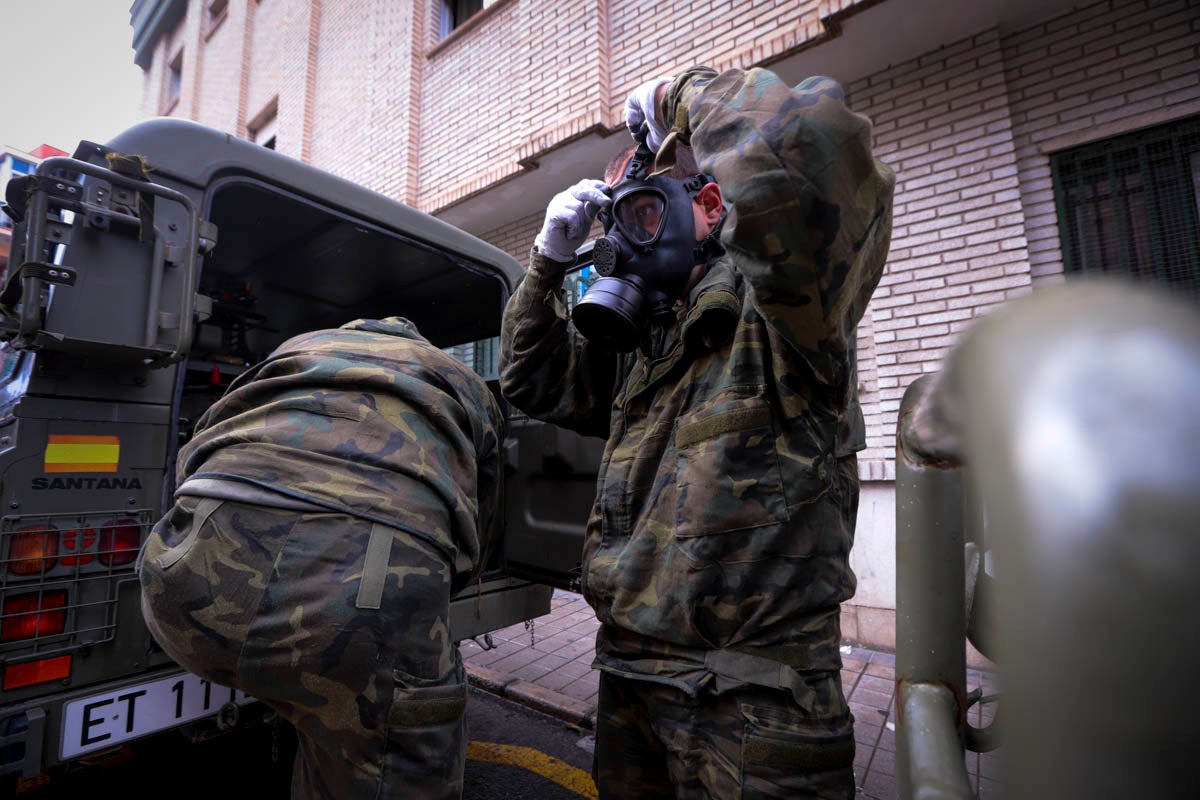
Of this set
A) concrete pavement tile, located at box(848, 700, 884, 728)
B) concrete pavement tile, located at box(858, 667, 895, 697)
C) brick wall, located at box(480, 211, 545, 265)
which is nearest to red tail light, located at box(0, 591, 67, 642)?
concrete pavement tile, located at box(848, 700, 884, 728)

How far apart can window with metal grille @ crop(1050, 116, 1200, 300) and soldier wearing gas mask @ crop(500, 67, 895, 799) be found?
10.7ft

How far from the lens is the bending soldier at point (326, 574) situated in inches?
49.3

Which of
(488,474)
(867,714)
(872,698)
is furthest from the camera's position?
(872,698)

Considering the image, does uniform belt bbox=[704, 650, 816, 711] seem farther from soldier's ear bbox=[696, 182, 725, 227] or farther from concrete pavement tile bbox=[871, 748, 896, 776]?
concrete pavement tile bbox=[871, 748, 896, 776]

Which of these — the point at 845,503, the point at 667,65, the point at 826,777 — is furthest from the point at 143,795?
the point at 667,65

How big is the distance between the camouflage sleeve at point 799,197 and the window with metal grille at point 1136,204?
3322 millimetres

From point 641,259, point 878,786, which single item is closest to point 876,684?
point 878,786

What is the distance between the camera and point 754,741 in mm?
1138

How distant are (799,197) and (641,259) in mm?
446

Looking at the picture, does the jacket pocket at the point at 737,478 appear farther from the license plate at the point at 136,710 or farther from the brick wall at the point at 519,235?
the brick wall at the point at 519,235

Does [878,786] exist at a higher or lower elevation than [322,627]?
lower

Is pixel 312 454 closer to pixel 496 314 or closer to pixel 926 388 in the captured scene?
pixel 926 388

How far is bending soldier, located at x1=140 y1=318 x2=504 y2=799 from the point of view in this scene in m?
1.25

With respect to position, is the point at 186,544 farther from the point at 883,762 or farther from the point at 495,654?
the point at 495,654
